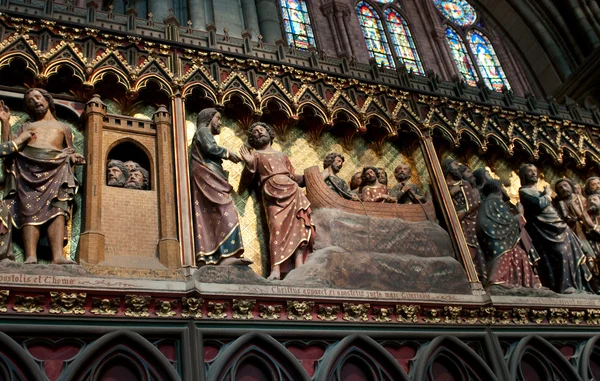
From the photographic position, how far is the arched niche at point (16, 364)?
461cm

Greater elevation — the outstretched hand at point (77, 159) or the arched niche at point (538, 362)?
the outstretched hand at point (77, 159)

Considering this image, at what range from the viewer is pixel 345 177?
25.2ft

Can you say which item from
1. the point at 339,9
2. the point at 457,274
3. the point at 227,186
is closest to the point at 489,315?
the point at 457,274

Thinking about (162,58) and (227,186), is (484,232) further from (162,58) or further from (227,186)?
(162,58)

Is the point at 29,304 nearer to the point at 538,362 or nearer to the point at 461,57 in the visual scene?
the point at 538,362

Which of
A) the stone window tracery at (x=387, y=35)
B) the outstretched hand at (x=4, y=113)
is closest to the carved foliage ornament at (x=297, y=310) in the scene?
the outstretched hand at (x=4, y=113)

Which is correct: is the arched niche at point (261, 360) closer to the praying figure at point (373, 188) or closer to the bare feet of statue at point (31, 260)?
the bare feet of statue at point (31, 260)

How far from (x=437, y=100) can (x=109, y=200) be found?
4.72 metres

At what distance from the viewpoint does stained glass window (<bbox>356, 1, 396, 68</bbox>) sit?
14380mm

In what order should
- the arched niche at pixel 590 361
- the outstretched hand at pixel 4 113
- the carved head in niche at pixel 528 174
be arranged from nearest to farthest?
the outstretched hand at pixel 4 113, the arched niche at pixel 590 361, the carved head in niche at pixel 528 174

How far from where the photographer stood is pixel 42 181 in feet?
18.2

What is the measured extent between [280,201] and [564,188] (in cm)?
446

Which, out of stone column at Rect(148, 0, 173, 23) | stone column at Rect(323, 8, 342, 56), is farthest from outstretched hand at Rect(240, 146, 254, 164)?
stone column at Rect(323, 8, 342, 56)

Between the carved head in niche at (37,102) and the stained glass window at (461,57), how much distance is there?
11146 millimetres
